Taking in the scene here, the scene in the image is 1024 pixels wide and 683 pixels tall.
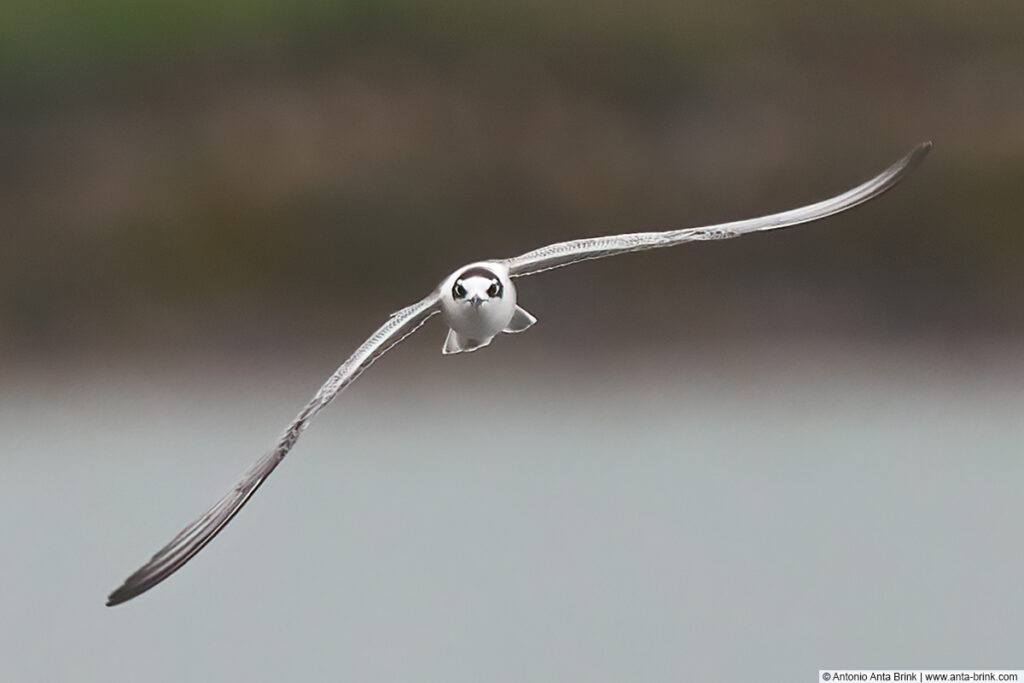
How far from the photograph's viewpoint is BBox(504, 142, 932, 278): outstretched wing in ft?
22.7

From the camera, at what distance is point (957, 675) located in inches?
462

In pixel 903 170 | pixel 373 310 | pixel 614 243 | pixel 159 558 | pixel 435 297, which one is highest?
pixel 373 310

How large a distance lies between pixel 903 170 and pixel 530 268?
5.77 feet

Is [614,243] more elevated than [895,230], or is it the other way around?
[895,230]

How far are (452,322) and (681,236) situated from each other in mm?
1092

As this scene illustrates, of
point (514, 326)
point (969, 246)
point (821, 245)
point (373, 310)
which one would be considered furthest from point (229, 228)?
point (514, 326)

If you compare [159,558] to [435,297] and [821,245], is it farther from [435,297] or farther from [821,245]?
[821,245]

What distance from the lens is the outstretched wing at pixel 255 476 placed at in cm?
611

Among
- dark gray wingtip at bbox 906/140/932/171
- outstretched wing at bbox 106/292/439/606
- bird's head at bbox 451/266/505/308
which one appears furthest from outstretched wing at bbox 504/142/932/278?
outstretched wing at bbox 106/292/439/606

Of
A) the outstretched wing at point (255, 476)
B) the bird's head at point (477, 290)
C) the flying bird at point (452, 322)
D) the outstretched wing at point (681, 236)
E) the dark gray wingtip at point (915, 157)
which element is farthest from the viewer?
the dark gray wingtip at point (915, 157)

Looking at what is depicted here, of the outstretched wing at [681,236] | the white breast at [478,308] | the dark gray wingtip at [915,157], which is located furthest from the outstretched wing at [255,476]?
the dark gray wingtip at [915,157]

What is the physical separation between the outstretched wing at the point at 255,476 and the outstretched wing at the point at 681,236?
0.48m

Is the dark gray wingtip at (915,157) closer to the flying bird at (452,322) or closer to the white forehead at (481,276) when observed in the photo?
the flying bird at (452,322)

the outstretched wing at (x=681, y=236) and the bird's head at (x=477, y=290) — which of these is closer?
the bird's head at (x=477, y=290)
